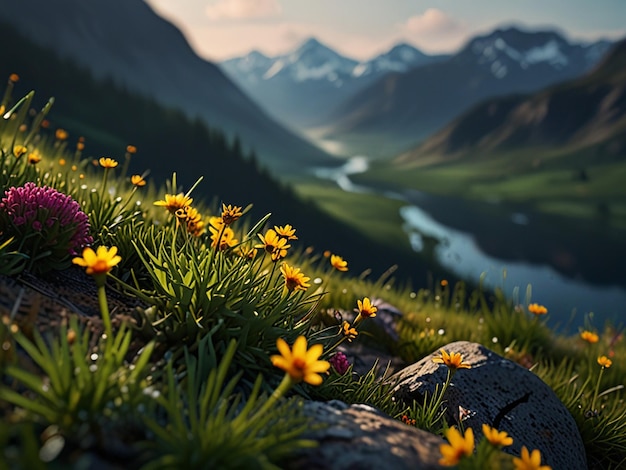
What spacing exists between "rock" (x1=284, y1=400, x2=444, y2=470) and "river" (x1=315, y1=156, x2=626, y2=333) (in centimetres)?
3468

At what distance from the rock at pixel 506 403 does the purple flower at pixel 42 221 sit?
304 cm

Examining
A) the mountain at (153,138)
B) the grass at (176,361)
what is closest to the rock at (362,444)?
the grass at (176,361)

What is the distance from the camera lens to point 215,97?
197750 millimetres

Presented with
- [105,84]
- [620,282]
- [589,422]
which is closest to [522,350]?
[589,422]

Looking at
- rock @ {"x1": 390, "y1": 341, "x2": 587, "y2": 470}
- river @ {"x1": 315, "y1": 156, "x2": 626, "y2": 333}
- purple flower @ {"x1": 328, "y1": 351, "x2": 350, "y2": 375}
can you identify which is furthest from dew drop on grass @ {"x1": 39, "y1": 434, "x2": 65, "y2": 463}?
river @ {"x1": 315, "y1": 156, "x2": 626, "y2": 333}

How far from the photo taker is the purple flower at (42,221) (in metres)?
3.94

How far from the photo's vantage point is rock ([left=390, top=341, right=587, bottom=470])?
468 cm

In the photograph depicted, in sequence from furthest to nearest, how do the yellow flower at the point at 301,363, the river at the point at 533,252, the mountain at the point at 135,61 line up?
the mountain at the point at 135,61
the river at the point at 533,252
the yellow flower at the point at 301,363

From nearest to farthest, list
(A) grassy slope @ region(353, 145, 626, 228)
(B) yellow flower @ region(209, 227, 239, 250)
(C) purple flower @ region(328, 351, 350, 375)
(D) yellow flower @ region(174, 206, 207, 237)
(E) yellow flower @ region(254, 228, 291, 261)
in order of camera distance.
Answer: (E) yellow flower @ region(254, 228, 291, 261) → (D) yellow flower @ region(174, 206, 207, 237) → (B) yellow flower @ region(209, 227, 239, 250) → (C) purple flower @ region(328, 351, 350, 375) → (A) grassy slope @ region(353, 145, 626, 228)

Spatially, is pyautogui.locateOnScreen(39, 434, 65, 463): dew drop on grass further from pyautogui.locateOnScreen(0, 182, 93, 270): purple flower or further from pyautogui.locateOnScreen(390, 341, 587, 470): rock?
pyautogui.locateOnScreen(390, 341, 587, 470): rock

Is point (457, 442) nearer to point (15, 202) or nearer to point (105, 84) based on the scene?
point (15, 202)

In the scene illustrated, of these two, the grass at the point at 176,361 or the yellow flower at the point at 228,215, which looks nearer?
the grass at the point at 176,361

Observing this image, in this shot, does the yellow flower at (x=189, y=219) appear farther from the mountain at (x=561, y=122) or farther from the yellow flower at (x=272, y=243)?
the mountain at (x=561, y=122)

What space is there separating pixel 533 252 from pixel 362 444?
77.3m
